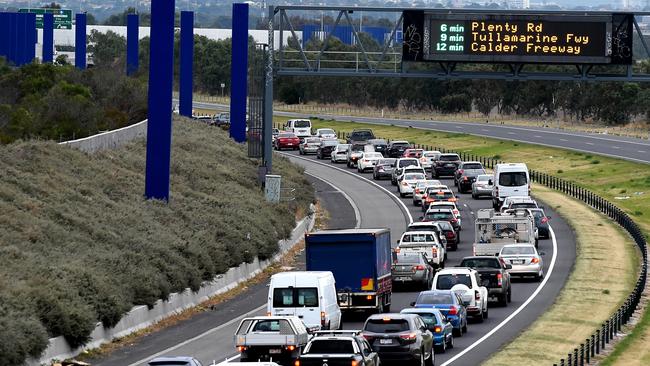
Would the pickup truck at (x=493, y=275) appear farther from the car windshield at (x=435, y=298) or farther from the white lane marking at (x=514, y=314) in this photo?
the car windshield at (x=435, y=298)

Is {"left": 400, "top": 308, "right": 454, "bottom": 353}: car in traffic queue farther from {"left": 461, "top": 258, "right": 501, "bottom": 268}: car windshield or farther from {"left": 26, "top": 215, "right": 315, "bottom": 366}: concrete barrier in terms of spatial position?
{"left": 461, "top": 258, "right": 501, "bottom": 268}: car windshield

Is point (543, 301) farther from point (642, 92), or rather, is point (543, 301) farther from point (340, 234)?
point (642, 92)

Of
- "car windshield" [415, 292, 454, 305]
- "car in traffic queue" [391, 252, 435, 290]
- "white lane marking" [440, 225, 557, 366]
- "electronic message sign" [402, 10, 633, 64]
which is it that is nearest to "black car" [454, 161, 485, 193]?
"electronic message sign" [402, 10, 633, 64]

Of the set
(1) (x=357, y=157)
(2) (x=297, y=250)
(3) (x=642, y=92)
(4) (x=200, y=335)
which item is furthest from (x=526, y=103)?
(4) (x=200, y=335)

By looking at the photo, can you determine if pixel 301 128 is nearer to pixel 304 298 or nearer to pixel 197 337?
pixel 197 337

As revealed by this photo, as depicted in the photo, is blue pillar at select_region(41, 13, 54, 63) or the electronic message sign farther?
blue pillar at select_region(41, 13, 54, 63)

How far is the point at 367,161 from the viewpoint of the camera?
98.0 meters

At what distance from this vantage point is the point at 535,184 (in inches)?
3607

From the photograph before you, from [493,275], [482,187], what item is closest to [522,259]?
[493,275]

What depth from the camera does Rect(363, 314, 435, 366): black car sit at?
3111 centimetres

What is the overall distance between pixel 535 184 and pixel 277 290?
187ft

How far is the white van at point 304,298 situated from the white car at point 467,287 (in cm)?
572

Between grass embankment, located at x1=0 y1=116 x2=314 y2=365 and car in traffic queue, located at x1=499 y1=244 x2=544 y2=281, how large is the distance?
913 cm

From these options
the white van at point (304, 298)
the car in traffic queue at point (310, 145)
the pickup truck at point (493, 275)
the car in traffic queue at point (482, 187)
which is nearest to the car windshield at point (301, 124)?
the car in traffic queue at point (310, 145)
